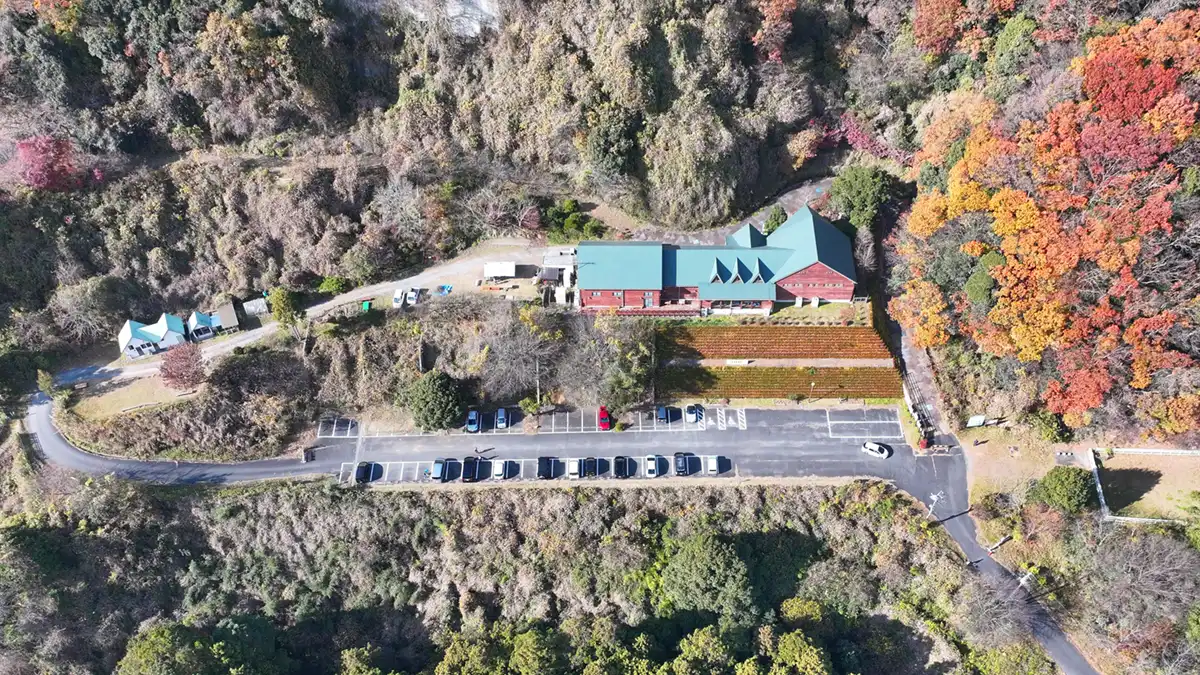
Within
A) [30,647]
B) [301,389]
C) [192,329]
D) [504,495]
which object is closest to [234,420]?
[301,389]

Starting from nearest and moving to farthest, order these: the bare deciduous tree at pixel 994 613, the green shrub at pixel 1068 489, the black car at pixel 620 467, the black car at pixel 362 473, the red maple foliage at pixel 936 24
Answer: the bare deciduous tree at pixel 994 613, the green shrub at pixel 1068 489, the black car at pixel 620 467, the black car at pixel 362 473, the red maple foliage at pixel 936 24

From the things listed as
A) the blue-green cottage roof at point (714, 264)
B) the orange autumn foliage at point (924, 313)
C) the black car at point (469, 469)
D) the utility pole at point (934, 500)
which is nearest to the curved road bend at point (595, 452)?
the utility pole at point (934, 500)

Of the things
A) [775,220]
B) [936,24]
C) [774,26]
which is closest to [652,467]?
[775,220]

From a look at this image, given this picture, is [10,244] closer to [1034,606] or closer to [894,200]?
Result: [894,200]

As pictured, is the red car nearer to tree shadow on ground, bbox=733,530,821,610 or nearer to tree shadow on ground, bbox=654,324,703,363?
tree shadow on ground, bbox=654,324,703,363

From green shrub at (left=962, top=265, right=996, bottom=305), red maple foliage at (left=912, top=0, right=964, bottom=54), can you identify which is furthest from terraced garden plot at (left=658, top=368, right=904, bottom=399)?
red maple foliage at (left=912, top=0, right=964, bottom=54)

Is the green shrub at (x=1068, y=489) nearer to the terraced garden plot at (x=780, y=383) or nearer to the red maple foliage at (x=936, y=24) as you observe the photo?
the terraced garden plot at (x=780, y=383)

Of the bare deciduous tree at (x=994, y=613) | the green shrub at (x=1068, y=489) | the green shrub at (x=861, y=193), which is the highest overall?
the green shrub at (x=861, y=193)
